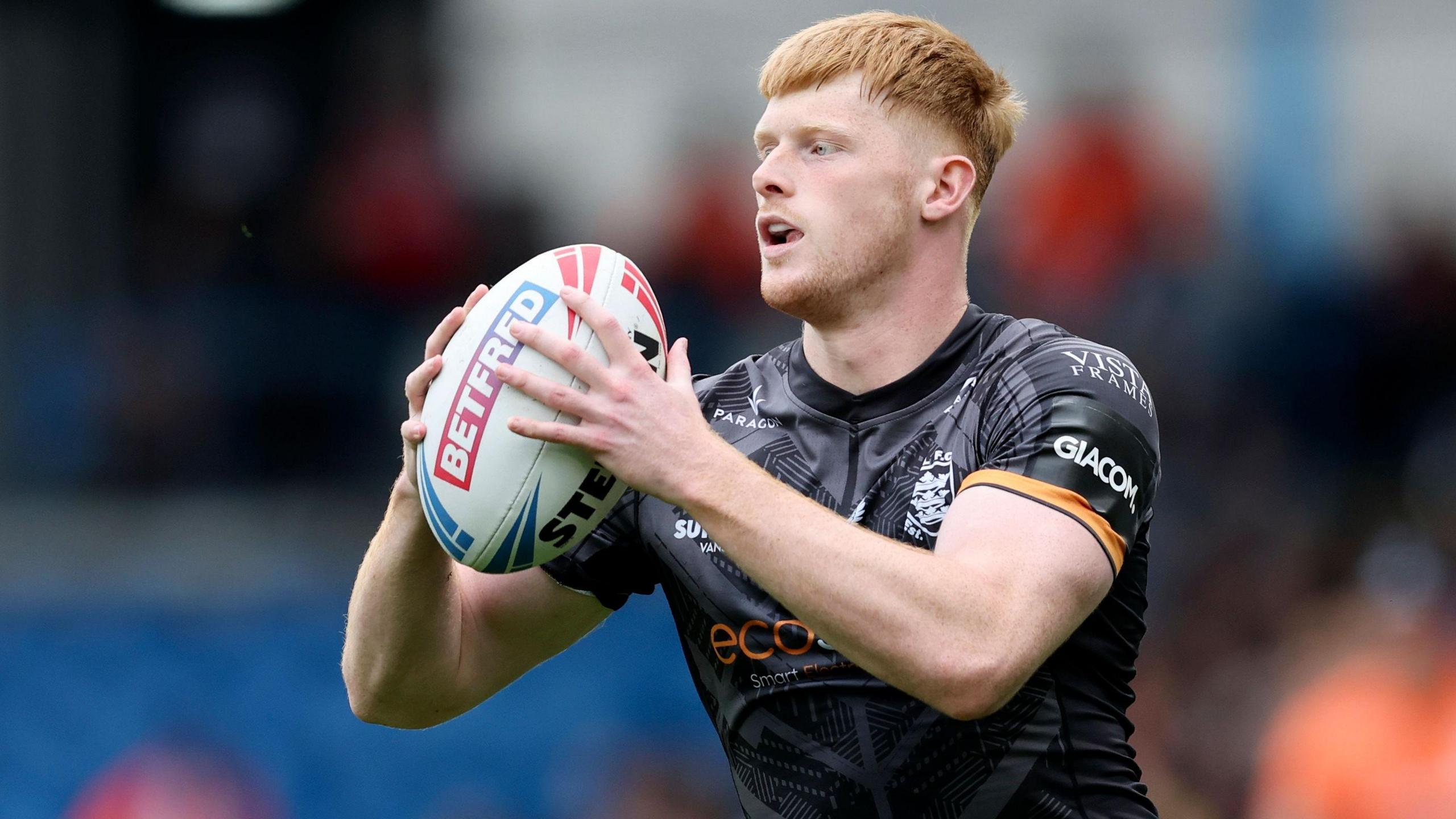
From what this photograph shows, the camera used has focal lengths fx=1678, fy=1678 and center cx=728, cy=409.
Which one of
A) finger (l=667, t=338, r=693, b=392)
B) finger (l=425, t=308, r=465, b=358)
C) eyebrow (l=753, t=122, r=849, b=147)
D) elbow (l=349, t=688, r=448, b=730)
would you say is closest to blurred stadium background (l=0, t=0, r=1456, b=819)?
elbow (l=349, t=688, r=448, b=730)

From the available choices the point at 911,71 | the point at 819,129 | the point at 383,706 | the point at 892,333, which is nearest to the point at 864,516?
the point at 892,333

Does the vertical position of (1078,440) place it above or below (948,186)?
below

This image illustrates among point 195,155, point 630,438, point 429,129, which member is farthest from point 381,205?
point 630,438

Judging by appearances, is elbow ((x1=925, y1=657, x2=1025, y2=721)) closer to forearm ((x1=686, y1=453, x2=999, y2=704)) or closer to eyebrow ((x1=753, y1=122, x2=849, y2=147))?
forearm ((x1=686, y1=453, x2=999, y2=704))

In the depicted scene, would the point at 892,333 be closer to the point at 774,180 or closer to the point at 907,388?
the point at 907,388

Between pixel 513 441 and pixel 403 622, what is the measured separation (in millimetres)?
694

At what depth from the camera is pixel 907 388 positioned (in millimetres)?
3396

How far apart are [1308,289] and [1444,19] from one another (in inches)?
80.7

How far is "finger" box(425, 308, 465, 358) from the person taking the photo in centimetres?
310

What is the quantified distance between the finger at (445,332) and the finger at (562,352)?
0.70ft

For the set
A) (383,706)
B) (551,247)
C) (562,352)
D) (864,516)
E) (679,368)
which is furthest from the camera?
(551,247)

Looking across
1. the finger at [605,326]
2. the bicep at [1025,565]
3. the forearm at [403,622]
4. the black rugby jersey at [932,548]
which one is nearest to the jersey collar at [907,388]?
the black rugby jersey at [932,548]

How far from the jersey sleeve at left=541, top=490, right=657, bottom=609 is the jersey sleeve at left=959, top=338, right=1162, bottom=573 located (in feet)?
2.72

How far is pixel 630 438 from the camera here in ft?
9.07
